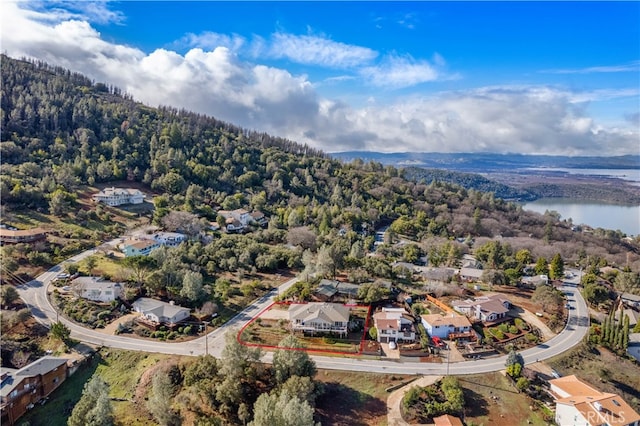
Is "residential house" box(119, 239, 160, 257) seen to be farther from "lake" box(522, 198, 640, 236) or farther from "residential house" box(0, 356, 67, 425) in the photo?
"lake" box(522, 198, 640, 236)

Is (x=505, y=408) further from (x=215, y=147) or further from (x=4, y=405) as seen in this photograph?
(x=215, y=147)

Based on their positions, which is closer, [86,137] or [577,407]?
[577,407]

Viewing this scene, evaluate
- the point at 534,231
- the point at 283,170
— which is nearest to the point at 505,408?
the point at 534,231

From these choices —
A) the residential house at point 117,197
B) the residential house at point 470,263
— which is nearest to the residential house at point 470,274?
the residential house at point 470,263

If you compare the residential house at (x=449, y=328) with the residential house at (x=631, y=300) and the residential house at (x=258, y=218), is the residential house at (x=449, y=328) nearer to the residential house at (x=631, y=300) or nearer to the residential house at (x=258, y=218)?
the residential house at (x=631, y=300)

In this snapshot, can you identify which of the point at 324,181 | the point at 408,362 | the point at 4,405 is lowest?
the point at 4,405

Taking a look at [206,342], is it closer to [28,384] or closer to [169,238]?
[28,384]

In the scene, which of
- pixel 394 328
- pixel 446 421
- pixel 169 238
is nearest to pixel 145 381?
pixel 394 328
